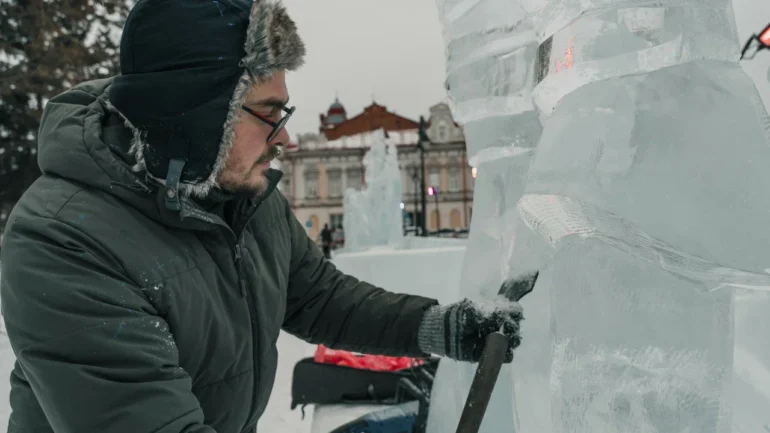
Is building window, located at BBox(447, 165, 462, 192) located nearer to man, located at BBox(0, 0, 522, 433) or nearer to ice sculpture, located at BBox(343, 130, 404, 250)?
ice sculpture, located at BBox(343, 130, 404, 250)

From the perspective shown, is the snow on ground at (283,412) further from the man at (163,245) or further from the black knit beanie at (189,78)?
the black knit beanie at (189,78)

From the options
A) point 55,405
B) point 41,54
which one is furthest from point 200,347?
point 41,54

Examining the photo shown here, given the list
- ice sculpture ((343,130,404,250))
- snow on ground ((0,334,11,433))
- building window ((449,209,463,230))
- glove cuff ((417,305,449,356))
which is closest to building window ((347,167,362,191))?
building window ((449,209,463,230))

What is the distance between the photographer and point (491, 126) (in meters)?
2.35

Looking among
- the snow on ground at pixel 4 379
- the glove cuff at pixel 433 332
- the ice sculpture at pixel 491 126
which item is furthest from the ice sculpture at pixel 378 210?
the glove cuff at pixel 433 332

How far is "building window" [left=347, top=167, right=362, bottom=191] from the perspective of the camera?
41.8 m

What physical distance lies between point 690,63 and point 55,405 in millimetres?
1365

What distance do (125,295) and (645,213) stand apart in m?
1.03

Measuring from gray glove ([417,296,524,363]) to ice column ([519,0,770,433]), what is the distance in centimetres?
40

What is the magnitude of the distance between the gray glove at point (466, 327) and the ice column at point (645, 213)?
40cm

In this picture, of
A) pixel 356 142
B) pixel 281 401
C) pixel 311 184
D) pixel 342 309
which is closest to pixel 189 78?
pixel 342 309

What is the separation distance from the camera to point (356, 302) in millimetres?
1956

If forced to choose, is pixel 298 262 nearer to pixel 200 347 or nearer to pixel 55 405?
pixel 200 347

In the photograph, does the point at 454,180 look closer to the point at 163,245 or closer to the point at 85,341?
the point at 163,245
